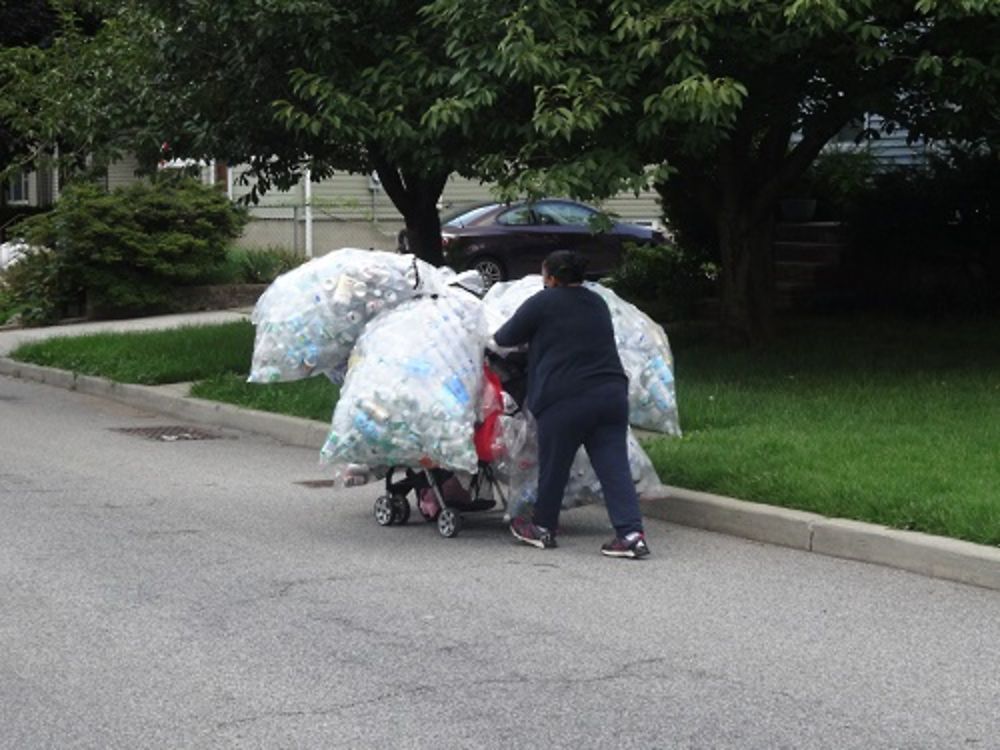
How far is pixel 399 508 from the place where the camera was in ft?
34.8

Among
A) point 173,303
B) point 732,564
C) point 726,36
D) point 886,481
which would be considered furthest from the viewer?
point 173,303

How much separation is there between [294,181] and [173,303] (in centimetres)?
676

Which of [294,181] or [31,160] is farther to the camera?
[31,160]

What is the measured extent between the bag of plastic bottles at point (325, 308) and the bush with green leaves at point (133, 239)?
13.7m

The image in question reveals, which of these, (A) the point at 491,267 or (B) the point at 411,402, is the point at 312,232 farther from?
(B) the point at 411,402

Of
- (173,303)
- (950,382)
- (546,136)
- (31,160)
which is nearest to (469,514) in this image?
(546,136)

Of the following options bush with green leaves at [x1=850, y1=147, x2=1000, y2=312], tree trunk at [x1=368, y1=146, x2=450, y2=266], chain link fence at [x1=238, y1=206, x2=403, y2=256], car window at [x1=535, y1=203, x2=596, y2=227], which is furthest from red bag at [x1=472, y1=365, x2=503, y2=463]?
chain link fence at [x1=238, y1=206, x2=403, y2=256]

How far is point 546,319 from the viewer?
978 centimetres

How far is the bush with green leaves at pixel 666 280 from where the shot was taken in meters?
20.5

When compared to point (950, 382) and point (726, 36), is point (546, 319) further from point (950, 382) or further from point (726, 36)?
point (950, 382)

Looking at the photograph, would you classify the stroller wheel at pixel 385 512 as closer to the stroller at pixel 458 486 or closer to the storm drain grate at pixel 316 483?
the stroller at pixel 458 486

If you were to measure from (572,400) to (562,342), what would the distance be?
0.33 metres

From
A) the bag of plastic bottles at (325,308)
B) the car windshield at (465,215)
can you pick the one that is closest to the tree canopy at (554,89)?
the bag of plastic bottles at (325,308)

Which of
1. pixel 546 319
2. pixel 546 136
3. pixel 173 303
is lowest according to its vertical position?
pixel 173 303
